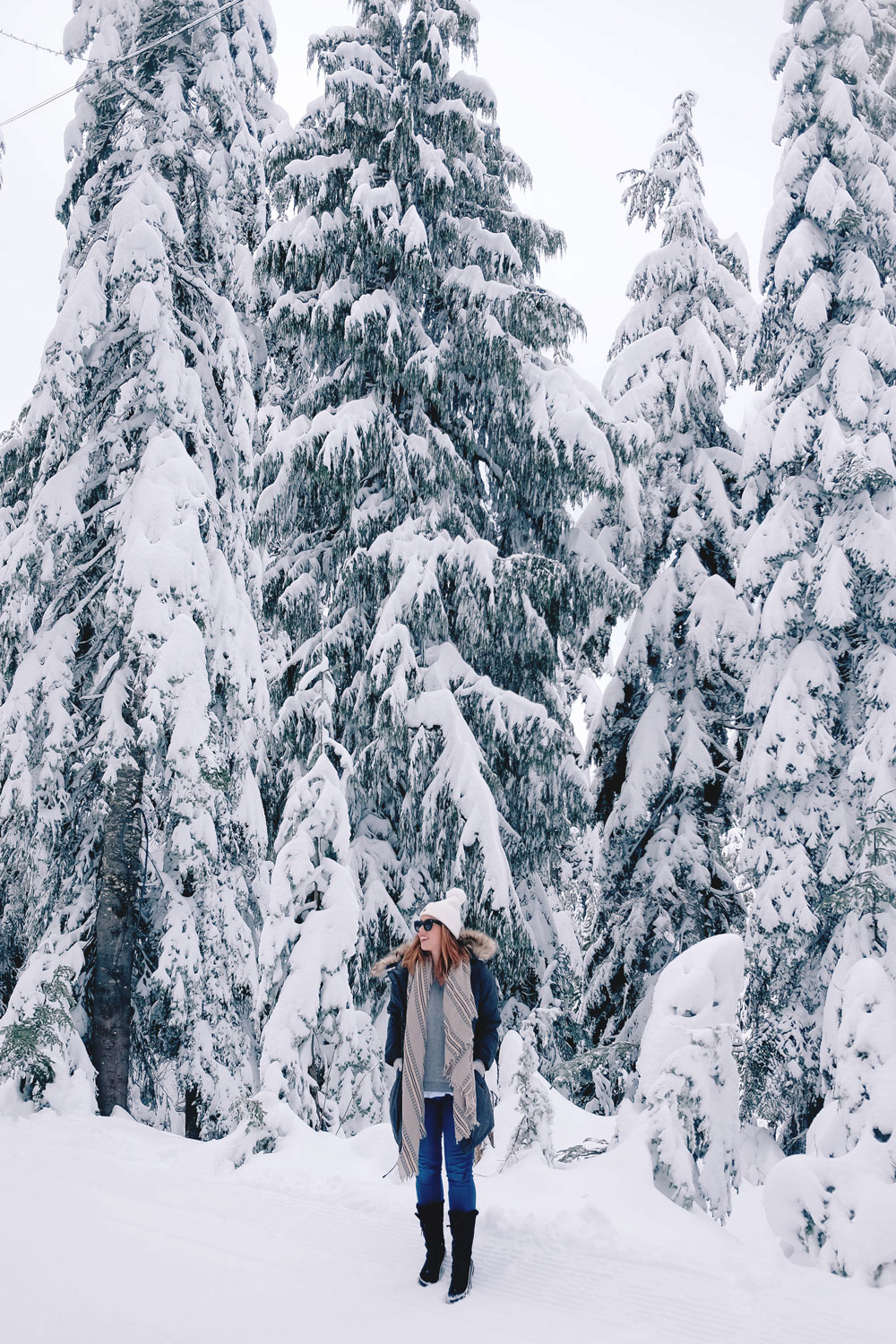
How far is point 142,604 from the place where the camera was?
9.00 meters

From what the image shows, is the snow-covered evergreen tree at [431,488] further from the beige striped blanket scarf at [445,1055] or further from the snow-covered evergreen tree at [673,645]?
the beige striped blanket scarf at [445,1055]

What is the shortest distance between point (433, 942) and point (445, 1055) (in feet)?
1.55

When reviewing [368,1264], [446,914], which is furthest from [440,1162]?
[446,914]

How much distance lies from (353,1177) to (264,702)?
18.4 feet

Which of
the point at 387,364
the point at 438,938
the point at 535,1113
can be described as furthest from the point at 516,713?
the point at 438,938

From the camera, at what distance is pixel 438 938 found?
420cm

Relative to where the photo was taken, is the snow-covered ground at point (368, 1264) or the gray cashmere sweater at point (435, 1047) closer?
the snow-covered ground at point (368, 1264)

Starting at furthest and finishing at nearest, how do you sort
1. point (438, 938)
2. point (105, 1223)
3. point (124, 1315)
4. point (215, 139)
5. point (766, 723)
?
point (215, 139) → point (766, 723) → point (105, 1223) → point (438, 938) → point (124, 1315)

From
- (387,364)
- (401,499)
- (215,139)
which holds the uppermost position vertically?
(215,139)

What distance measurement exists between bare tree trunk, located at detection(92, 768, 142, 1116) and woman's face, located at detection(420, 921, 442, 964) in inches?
229

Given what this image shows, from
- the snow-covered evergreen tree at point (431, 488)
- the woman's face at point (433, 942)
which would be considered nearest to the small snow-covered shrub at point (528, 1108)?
the woman's face at point (433, 942)

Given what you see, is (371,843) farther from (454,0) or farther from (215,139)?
(454,0)

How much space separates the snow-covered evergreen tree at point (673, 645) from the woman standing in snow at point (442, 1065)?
8562mm

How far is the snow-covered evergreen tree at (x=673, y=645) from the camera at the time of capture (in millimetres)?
12930
